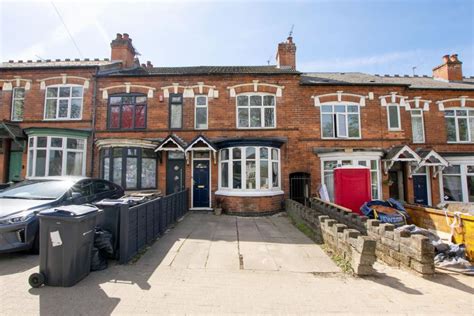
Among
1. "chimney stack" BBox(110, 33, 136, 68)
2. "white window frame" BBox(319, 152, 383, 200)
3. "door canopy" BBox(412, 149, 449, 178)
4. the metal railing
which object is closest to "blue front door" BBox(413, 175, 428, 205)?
"door canopy" BBox(412, 149, 449, 178)

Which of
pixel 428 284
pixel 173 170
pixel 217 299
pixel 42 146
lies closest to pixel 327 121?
pixel 173 170

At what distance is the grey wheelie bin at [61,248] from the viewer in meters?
3.65

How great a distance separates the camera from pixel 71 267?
12.1 ft

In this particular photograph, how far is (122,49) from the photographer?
46.9 ft

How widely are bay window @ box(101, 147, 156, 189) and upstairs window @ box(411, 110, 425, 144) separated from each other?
1500 cm

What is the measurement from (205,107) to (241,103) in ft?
6.46

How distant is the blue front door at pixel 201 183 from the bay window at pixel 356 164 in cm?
627

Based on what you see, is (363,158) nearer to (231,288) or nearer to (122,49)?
(231,288)

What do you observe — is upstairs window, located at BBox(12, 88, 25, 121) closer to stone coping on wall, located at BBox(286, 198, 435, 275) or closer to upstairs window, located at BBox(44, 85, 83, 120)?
upstairs window, located at BBox(44, 85, 83, 120)

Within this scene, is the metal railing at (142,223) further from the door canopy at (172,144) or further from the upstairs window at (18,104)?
the upstairs window at (18,104)

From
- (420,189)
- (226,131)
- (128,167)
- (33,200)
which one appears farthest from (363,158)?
(33,200)

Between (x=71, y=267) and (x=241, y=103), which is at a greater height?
(x=241, y=103)

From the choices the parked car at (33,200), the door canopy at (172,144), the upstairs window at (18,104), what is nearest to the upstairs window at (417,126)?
the door canopy at (172,144)

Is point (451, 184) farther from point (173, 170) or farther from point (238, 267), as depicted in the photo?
point (173, 170)
